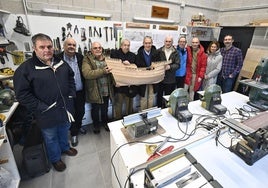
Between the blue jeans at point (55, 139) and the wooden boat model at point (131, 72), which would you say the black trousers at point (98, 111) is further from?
the blue jeans at point (55, 139)

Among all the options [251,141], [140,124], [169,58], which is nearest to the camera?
[251,141]

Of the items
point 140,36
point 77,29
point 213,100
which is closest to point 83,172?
point 213,100

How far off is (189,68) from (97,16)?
195 centimetres

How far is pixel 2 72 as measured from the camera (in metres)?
1.92

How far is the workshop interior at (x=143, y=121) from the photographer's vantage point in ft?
3.04

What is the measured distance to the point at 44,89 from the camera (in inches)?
56.6

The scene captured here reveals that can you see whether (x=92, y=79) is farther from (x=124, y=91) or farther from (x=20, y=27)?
(x=20, y=27)

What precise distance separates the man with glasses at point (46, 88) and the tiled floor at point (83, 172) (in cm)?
26

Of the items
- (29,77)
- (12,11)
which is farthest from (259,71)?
(12,11)

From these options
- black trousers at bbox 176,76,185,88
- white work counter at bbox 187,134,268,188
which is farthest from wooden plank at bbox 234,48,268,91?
white work counter at bbox 187,134,268,188

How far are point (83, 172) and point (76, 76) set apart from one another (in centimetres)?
122

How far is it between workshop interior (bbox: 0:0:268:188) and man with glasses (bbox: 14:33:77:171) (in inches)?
11.0

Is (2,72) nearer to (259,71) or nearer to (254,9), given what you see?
(259,71)

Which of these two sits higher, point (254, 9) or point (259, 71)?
point (254, 9)
